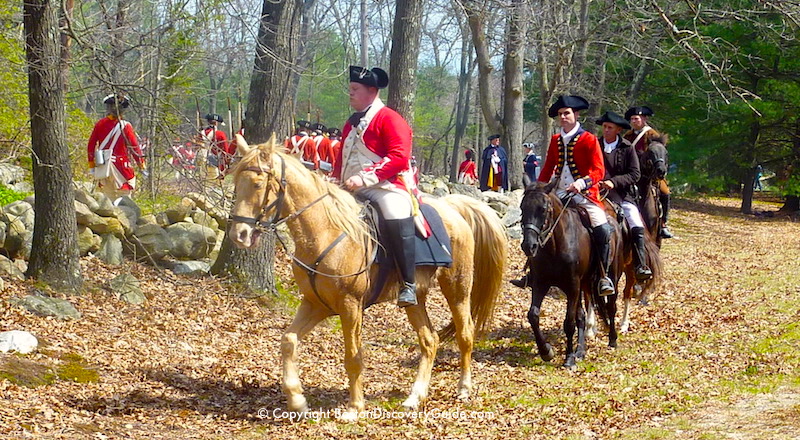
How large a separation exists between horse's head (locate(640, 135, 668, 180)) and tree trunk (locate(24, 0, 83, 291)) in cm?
756

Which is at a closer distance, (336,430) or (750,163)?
(336,430)

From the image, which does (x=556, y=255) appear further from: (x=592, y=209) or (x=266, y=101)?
(x=266, y=101)

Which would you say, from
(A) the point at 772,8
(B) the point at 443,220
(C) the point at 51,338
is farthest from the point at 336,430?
(A) the point at 772,8

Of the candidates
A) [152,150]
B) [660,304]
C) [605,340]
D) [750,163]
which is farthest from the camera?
[750,163]

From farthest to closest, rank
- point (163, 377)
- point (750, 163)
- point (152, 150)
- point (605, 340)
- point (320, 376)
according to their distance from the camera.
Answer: point (750, 163), point (605, 340), point (152, 150), point (320, 376), point (163, 377)

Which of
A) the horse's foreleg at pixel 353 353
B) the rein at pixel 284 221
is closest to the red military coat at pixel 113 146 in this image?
the rein at pixel 284 221

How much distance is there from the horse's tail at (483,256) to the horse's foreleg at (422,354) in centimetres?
98

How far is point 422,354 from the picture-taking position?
7719 mm

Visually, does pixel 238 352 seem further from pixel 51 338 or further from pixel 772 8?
pixel 772 8

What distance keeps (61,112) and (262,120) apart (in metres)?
2.50

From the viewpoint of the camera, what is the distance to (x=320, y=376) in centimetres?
840

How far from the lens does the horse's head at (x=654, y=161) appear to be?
39.8 ft

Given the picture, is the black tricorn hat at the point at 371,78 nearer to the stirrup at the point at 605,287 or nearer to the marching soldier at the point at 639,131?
the stirrup at the point at 605,287

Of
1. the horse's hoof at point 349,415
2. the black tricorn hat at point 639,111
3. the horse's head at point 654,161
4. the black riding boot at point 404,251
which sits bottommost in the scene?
the horse's hoof at point 349,415
